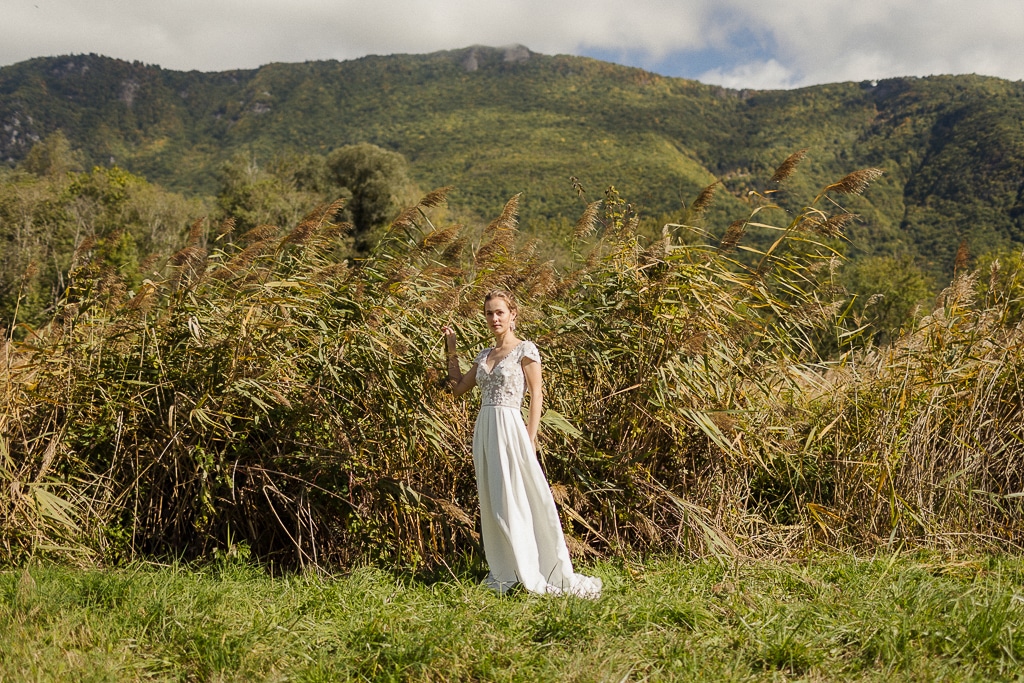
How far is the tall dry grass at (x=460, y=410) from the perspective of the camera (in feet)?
13.6

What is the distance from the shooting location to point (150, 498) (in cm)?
422

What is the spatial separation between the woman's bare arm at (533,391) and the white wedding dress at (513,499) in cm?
3

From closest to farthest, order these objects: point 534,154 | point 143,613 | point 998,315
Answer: point 143,613 < point 998,315 < point 534,154

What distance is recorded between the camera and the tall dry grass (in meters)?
4.16

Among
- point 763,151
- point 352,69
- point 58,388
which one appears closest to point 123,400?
point 58,388

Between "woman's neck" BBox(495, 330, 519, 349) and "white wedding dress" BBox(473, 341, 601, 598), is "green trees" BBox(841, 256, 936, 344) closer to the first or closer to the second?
"woman's neck" BBox(495, 330, 519, 349)

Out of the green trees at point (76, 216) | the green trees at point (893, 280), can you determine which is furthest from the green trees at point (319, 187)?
the green trees at point (893, 280)

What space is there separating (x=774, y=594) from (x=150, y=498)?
335 cm

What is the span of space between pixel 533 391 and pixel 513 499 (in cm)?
56

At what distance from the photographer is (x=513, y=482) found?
12.6ft

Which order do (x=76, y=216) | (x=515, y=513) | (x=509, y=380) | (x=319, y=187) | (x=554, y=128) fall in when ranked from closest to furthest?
(x=515, y=513) < (x=509, y=380) < (x=76, y=216) < (x=319, y=187) < (x=554, y=128)

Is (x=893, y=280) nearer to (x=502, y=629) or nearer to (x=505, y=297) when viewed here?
(x=505, y=297)

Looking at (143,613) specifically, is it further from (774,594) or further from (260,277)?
(774,594)

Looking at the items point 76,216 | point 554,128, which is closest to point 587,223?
point 76,216
